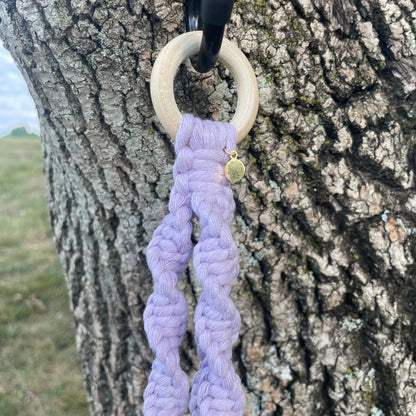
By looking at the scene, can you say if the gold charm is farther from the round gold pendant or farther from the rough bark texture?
the rough bark texture

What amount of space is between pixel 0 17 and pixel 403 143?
0.86 metres

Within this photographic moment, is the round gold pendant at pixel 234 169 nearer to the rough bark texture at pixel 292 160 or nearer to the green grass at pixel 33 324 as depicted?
the rough bark texture at pixel 292 160

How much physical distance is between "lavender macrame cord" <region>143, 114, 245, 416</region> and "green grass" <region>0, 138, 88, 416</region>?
3.92 ft

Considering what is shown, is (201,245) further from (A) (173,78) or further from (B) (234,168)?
(A) (173,78)

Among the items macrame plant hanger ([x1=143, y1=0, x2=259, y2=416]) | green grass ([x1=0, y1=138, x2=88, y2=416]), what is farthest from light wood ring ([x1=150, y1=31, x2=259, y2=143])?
green grass ([x1=0, y1=138, x2=88, y2=416])

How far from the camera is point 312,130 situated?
2.55 feet

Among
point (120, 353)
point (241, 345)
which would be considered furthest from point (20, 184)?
point (241, 345)

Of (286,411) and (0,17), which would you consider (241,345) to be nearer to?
(286,411)

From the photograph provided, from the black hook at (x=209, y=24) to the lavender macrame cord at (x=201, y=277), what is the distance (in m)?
0.10

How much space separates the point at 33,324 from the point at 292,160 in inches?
71.5

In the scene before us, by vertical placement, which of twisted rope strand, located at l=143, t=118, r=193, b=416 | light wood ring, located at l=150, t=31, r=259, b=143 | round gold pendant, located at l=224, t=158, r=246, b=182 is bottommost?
twisted rope strand, located at l=143, t=118, r=193, b=416

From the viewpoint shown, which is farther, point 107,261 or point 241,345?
point 107,261

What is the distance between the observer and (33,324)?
2.06 meters

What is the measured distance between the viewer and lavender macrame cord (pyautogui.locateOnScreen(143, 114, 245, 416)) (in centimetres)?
61
